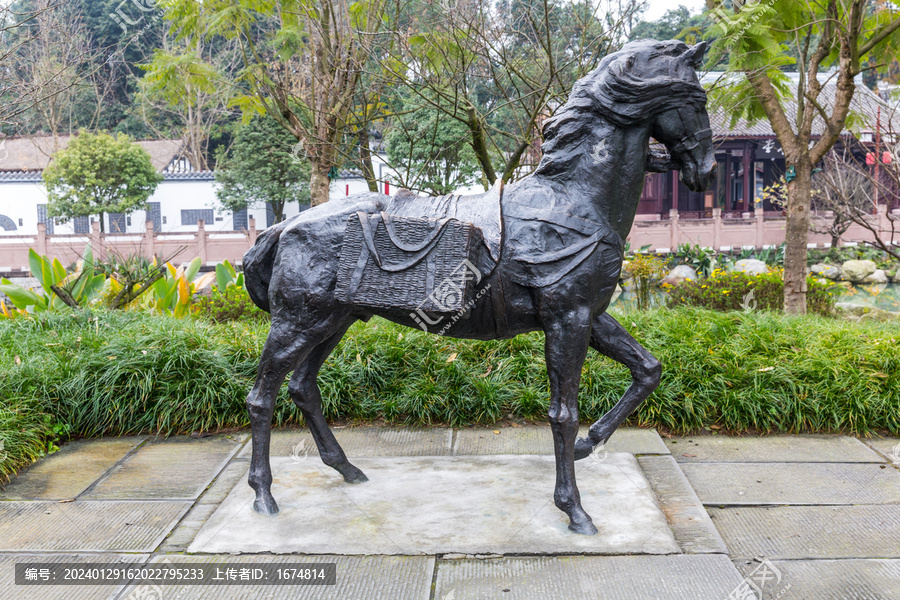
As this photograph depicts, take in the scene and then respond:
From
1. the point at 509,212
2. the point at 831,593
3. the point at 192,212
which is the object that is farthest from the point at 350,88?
the point at 192,212

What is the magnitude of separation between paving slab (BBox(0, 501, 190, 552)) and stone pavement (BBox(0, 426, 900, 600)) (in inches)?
0.4

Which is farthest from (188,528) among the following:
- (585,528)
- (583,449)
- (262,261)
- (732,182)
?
(732,182)

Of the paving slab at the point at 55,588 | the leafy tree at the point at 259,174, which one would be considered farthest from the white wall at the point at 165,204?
the paving slab at the point at 55,588

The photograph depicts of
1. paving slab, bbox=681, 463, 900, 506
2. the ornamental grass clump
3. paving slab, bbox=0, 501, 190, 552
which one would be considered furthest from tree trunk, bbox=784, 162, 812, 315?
paving slab, bbox=0, 501, 190, 552

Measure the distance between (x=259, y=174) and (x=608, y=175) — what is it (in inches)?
822

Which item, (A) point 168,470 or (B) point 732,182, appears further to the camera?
(B) point 732,182

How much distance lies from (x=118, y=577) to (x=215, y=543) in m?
0.39

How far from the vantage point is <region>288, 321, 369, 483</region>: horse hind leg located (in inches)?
137

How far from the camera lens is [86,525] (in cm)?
332

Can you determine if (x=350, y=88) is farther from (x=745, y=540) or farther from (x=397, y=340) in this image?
(x=745, y=540)

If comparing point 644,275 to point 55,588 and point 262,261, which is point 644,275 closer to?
point 262,261

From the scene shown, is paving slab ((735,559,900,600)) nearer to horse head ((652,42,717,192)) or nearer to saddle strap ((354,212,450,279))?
horse head ((652,42,717,192))

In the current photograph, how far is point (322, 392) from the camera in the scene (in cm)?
496

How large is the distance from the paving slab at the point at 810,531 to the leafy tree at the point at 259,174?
1956 centimetres
